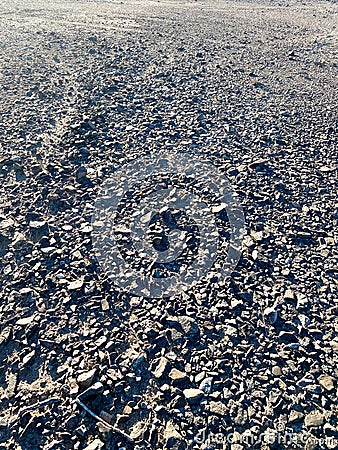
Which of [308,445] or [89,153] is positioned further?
[89,153]

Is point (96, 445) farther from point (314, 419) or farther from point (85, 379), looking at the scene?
point (314, 419)

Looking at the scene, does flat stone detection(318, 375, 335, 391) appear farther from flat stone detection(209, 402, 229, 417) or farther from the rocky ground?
flat stone detection(209, 402, 229, 417)

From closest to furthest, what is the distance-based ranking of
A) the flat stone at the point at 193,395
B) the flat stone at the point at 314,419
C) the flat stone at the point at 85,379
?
1. the flat stone at the point at 314,419
2. the flat stone at the point at 193,395
3. the flat stone at the point at 85,379

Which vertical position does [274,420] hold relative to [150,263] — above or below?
below

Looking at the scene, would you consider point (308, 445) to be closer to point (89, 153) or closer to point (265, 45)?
point (89, 153)

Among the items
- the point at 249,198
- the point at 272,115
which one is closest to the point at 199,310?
the point at 249,198

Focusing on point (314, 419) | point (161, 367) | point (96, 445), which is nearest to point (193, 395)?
point (161, 367)

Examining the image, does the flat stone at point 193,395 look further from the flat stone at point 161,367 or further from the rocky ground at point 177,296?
the flat stone at point 161,367

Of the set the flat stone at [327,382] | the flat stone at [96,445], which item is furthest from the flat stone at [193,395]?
the flat stone at [327,382]
